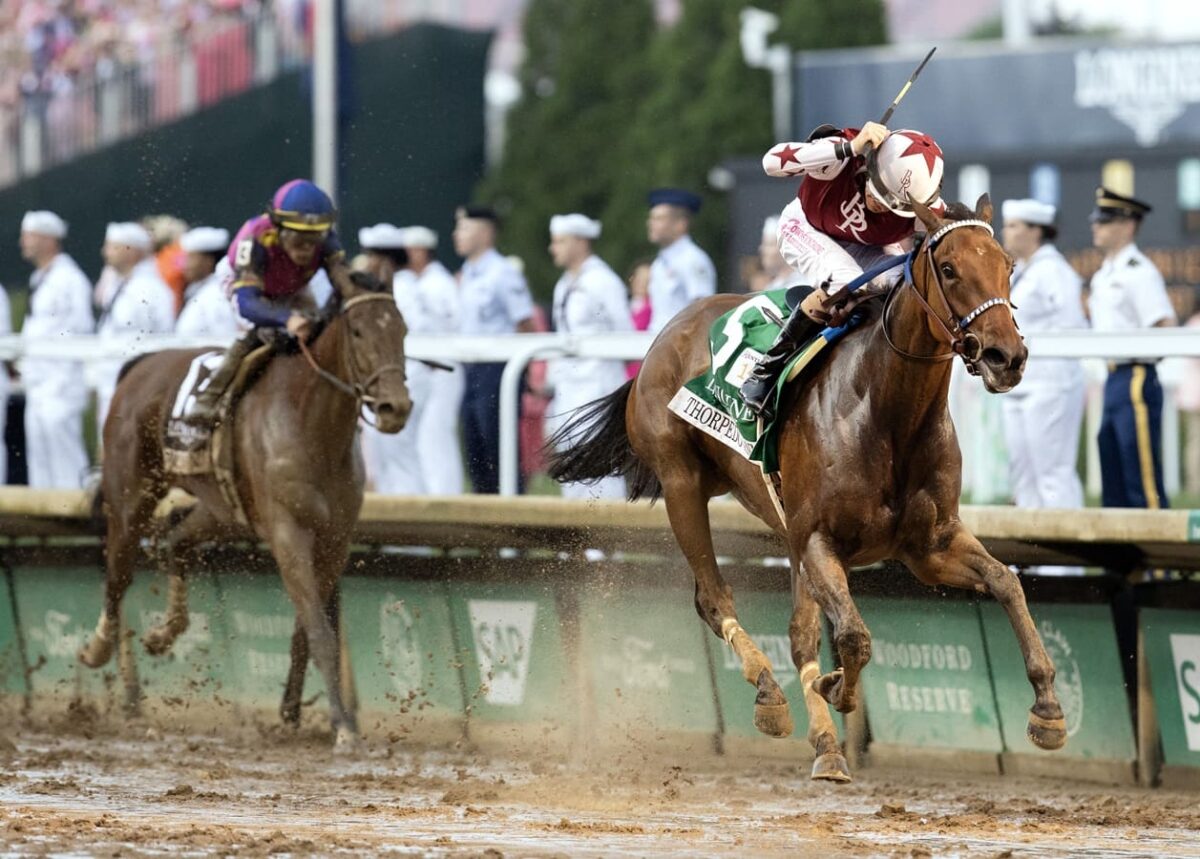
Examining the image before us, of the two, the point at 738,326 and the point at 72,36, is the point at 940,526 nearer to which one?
the point at 738,326

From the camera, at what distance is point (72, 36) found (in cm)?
2322

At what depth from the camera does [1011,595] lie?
7.13 metres

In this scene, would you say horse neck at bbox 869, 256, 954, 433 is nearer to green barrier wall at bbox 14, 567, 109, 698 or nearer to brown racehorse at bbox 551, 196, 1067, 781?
brown racehorse at bbox 551, 196, 1067, 781

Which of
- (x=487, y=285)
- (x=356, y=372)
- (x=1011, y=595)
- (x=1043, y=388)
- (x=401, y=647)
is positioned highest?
(x=487, y=285)

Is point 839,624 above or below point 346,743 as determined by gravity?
above

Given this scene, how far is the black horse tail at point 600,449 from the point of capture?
9.02 meters

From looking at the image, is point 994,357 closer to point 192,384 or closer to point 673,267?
point 192,384

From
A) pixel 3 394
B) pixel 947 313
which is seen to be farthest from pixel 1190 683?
pixel 3 394

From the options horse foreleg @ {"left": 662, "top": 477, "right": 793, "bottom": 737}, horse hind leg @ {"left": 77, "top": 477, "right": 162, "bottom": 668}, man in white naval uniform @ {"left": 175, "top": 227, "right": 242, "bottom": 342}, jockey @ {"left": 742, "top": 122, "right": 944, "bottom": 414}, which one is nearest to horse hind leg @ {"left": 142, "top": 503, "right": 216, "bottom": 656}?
horse hind leg @ {"left": 77, "top": 477, "right": 162, "bottom": 668}

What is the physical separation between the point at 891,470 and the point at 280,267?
387 centimetres

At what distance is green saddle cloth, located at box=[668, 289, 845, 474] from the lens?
7.78 meters

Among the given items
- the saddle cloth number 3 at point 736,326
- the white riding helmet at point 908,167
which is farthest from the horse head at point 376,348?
the white riding helmet at point 908,167

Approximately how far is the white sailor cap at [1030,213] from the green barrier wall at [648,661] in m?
2.35

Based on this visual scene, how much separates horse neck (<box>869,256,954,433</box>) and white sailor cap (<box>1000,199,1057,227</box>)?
344cm
